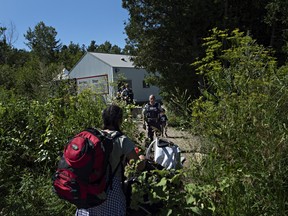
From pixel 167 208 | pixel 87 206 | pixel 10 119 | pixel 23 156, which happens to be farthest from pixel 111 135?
pixel 10 119

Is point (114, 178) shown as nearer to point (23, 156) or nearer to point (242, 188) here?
point (242, 188)

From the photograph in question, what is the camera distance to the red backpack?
2258mm

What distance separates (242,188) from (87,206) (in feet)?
4.41

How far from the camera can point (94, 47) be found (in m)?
92.3

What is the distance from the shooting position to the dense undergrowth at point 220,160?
8.53ft

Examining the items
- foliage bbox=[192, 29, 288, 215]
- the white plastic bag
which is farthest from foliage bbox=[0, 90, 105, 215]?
foliage bbox=[192, 29, 288, 215]

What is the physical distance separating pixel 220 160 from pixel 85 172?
143 cm

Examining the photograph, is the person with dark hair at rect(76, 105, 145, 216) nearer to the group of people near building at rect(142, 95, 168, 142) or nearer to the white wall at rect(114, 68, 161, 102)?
the group of people near building at rect(142, 95, 168, 142)

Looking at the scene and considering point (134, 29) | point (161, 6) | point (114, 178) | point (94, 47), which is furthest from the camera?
point (94, 47)

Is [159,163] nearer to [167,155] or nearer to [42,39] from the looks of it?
[167,155]

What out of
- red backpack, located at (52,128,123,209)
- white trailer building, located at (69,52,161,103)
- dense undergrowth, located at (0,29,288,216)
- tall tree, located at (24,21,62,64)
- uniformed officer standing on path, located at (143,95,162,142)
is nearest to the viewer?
red backpack, located at (52,128,123,209)

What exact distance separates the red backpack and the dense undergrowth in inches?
16.5

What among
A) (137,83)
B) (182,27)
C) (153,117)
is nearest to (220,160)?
(153,117)

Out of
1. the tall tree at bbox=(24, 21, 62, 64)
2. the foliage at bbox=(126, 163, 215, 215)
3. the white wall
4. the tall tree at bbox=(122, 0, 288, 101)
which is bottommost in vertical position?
the foliage at bbox=(126, 163, 215, 215)
